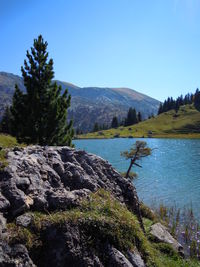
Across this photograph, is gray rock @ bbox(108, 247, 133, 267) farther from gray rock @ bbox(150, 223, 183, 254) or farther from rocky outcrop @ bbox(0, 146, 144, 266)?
gray rock @ bbox(150, 223, 183, 254)

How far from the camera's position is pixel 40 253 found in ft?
17.1

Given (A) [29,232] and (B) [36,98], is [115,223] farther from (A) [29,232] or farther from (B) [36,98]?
(B) [36,98]

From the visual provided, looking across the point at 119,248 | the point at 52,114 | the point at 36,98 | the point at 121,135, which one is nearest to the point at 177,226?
the point at 119,248

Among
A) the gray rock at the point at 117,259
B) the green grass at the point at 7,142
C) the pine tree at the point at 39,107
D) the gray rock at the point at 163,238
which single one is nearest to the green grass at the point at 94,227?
the gray rock at the point at 117,259

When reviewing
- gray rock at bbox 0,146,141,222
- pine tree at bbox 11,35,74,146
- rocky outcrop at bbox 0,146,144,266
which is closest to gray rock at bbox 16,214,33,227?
rocky outcrop at bbox 0,146,144,266

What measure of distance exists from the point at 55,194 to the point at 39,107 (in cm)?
1596

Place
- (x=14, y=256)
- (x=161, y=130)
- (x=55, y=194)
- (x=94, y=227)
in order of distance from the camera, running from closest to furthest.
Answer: (x=14, y=256)
(x=94, y=227)
(x=55, y=194)
(x=161, y=130)

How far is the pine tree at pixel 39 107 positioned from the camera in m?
20.9

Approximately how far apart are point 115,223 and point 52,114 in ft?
54.8

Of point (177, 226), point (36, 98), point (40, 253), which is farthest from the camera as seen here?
point (36, 98)

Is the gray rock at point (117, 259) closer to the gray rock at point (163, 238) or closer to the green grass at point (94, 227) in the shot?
the green grass at point (94, 227)

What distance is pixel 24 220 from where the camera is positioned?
219 inches

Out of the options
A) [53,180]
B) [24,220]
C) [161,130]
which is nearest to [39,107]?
[53,180]

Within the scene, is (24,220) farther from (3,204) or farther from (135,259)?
(135,259)
